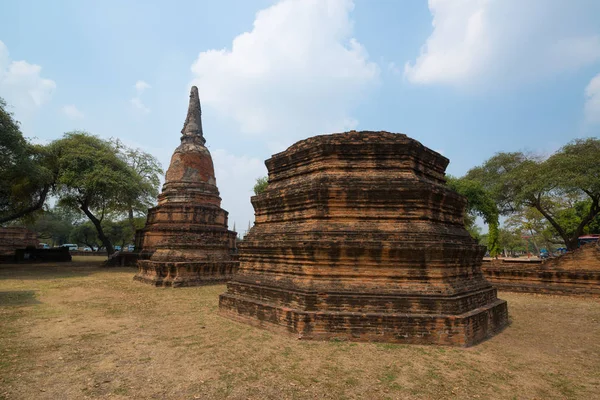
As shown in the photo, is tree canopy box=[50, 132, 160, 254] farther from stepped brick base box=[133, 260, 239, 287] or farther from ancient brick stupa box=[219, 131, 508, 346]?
ancient brick stupa box=[219, 131, 508, 346]

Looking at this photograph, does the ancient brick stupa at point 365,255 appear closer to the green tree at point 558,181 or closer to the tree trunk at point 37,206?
the green tree at point 558,181

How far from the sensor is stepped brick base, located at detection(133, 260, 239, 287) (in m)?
14.2

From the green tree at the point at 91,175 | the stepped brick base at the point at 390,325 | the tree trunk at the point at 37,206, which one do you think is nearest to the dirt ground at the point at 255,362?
the stepped brick base at the point at 390,325

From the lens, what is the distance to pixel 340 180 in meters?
7.12

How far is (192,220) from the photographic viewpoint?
18422 millimetres

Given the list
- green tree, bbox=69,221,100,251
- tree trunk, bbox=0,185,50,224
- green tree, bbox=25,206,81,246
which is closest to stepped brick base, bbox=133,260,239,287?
tree trunk, bbox=0,185,50,224

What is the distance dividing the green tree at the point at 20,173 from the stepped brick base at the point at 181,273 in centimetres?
987

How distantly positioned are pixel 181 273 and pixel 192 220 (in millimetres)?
4507

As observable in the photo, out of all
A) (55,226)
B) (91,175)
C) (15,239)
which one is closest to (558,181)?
(91,175)

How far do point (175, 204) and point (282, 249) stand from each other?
1290cm

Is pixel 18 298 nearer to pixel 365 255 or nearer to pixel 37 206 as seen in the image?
pixel 365 255

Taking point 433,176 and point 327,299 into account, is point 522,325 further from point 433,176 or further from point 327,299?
point 327,299

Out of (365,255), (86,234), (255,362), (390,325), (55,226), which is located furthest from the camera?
(55,226)

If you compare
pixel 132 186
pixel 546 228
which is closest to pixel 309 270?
pixel 132 186
